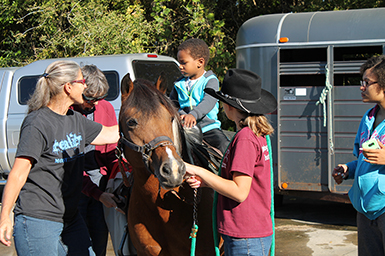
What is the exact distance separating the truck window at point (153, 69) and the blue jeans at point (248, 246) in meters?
5.44

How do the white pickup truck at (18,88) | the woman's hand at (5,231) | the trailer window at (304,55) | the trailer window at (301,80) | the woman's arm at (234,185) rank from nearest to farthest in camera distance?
the woman's arm at (234,185) → the woman's hand at (5,231) → the trailer window at (304,55) → the trailer window at (301,80) → the white pickup truck at (18,88)

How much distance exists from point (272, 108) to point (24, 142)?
1.56 meters

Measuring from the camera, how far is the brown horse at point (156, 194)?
263 centimetres

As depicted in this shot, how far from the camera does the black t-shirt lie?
2.52m

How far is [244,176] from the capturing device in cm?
213

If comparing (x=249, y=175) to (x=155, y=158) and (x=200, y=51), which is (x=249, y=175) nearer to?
(x=155, y=158)

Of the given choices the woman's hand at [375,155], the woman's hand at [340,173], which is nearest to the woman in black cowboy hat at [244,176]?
the woman's hand at [375,155]

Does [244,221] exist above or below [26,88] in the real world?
below

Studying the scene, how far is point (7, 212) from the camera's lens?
7.57ft

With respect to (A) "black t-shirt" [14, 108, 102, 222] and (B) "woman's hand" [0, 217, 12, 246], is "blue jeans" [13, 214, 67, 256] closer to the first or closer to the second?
(A) "black t-shirt" [14, 108, 102, 222]

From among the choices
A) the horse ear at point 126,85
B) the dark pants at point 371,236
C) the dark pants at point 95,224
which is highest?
the horse ear at point 126,85

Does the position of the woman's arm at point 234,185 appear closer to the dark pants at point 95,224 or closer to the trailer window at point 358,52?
the dark pants at point 95,224

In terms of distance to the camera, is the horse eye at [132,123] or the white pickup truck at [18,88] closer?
the horse eye at [132,123]

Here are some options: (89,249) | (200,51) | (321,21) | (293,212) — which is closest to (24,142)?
(89,249)
